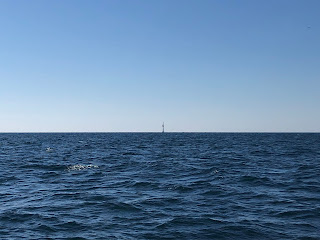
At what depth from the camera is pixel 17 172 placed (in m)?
30.6

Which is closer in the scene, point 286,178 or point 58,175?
point 286,178

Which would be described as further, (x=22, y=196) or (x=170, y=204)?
(x=22, y=196)

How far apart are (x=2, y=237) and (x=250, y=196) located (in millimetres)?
13888

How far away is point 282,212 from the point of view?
1580 centimetres

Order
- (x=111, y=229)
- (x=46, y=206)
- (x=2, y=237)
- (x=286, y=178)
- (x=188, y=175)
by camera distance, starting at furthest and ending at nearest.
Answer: (x=188, y=175) → (x=286, y=178) → (x=46, y=206) → (x=111, y=229) → (x=2, y=237)

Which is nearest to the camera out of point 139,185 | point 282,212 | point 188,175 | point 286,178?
point 282,212

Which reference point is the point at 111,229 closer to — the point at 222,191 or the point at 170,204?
the point at 170,204

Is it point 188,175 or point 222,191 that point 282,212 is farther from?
point 188,175

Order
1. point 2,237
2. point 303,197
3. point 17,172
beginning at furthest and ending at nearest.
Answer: point 17,172
point 303,197
point 2,237

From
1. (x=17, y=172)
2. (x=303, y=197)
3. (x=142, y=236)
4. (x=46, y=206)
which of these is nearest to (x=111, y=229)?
(x=142, y=236)

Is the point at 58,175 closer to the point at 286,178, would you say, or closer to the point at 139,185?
the point at 139,185

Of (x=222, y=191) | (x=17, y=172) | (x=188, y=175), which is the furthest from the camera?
(x=17, y=172)

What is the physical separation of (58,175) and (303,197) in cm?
2044

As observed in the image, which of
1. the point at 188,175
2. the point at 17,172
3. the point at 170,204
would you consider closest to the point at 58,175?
the point at 17,172
